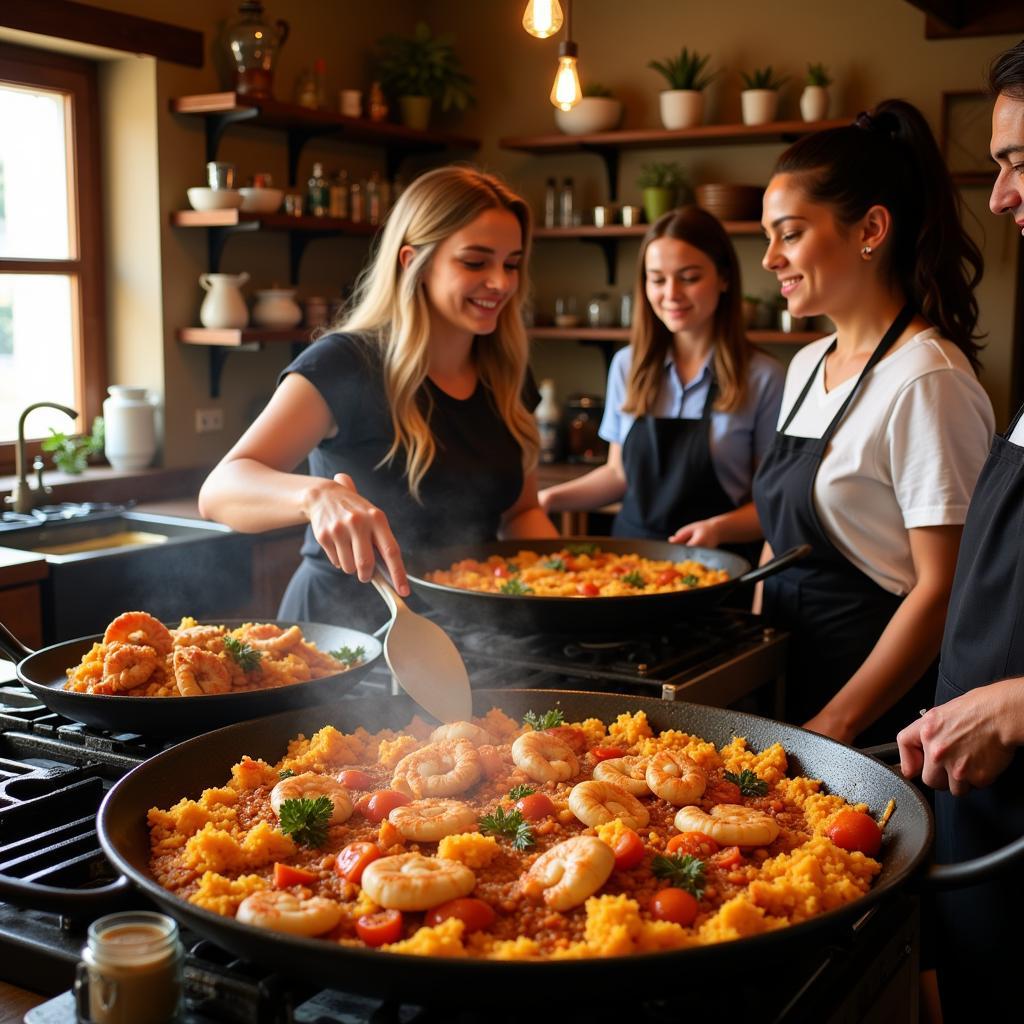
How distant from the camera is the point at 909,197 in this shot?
94.2 inches

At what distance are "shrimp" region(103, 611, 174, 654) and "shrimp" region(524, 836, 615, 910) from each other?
0.72 metres

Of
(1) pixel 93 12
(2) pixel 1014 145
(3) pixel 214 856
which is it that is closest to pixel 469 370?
(2) pixel 1014 145

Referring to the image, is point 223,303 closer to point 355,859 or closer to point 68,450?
point 68,450

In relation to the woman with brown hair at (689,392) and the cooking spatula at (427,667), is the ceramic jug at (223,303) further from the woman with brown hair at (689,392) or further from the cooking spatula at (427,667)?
the cooking spatula at (427,667)

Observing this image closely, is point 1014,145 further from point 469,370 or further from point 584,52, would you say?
point 584,52

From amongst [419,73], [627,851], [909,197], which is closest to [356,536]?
[627,851]

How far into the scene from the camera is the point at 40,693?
5.02 ft

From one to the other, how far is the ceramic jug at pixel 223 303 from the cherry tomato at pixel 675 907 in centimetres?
402

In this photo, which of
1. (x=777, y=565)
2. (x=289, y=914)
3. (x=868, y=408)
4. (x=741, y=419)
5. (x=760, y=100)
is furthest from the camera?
(x=760, y=100)

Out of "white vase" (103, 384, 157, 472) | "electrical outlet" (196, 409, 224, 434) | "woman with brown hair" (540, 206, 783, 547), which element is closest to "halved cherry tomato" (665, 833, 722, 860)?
"woman with brown hair" (540, 206, 783, 547)

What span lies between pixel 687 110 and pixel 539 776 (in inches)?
175

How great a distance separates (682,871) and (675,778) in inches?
9.2

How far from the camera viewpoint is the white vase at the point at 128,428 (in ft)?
15.3

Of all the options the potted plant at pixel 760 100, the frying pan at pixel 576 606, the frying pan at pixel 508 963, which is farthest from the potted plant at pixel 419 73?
the frying pan at pixel 508 963
